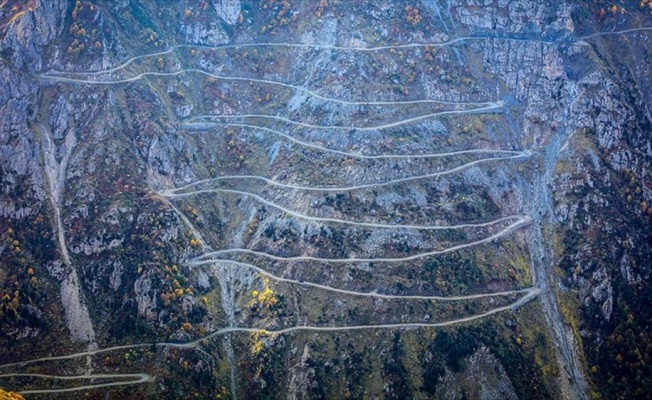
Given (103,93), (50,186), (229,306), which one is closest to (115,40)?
(103,93)

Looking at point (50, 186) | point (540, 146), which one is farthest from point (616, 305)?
point (50, 186)

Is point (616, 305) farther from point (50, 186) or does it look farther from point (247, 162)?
point (50, 186)

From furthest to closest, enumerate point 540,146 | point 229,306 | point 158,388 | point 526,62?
point 526,62
point 540,146
point 229,306
point 158,388

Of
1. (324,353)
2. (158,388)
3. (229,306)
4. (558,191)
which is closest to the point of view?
(158,388)

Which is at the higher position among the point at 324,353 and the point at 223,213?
the point at 223,213

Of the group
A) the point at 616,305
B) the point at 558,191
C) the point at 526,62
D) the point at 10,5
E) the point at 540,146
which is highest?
the point at 10,5

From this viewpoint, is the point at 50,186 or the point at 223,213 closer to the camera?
the point at 50,186
